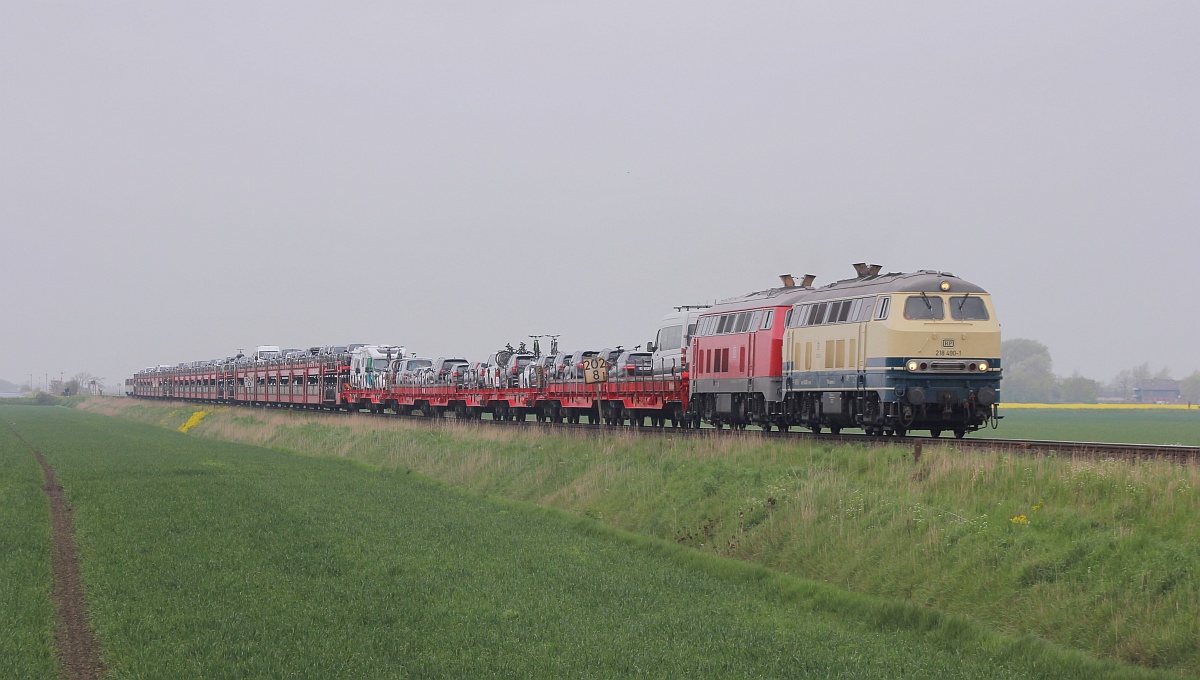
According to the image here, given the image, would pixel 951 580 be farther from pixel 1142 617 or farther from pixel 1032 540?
pixel 1142 617

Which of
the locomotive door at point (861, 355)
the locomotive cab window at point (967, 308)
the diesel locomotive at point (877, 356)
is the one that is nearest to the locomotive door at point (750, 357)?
the diesel locomotive at point (877, 356)

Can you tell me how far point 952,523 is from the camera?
59.1ft

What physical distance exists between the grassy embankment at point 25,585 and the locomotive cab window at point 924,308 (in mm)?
19808

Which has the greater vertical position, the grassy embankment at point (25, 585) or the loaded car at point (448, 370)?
the loaded car at point (448, 370)

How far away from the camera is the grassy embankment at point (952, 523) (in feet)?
46.4

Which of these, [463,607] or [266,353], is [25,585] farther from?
[266,353]

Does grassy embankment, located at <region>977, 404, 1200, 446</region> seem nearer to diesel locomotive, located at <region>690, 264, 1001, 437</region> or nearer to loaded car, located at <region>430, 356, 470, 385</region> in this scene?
diesel locomotive, located at <region>690, 264, 1001, 437</region>

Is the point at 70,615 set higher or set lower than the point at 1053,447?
lower

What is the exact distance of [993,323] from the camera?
28562mm

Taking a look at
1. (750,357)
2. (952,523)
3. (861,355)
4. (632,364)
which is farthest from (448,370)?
(952,523)

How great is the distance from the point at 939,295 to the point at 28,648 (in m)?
21.9

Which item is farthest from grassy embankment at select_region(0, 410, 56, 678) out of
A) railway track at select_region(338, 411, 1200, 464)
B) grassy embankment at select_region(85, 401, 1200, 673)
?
railway track at select_region(338, 411, 1200, 464)

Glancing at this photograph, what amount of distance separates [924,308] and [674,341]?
16.0 meters

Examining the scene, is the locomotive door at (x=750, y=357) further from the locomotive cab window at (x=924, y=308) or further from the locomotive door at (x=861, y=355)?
the locomotive cab window at (x=924, y=308)
